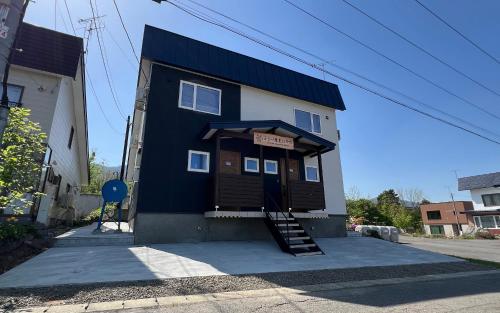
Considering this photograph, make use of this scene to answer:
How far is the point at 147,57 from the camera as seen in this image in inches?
426

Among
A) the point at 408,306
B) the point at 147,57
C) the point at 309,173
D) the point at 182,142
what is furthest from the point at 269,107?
the point at 408,306

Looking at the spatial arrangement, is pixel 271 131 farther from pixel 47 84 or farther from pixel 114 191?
pixel 47 84

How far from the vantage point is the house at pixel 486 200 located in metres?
37.0

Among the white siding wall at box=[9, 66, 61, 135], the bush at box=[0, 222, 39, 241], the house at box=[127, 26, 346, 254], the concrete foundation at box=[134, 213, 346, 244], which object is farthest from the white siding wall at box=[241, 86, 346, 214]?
the bush at box=[0, 222, 39, 241]

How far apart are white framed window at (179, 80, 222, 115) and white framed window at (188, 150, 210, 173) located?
1.92 metres

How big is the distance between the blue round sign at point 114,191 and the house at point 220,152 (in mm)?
737

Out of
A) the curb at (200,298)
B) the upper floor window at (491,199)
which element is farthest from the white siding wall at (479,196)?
the curb at (200,298)

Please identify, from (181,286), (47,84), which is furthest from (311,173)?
(47,84)

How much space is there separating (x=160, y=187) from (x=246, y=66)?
7066 millimetres

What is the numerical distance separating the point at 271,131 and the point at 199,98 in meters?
3.43

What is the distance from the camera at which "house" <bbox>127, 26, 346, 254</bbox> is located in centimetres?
1009

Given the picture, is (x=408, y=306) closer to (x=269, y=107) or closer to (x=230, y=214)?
(x=230, y=214)

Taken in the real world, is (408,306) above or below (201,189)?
below

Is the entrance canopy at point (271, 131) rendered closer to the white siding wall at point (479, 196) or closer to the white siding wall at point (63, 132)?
the white siding wall at point (63, 132)
